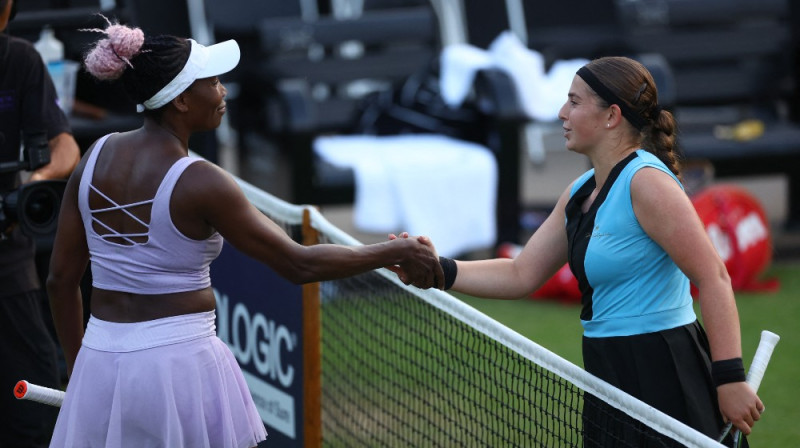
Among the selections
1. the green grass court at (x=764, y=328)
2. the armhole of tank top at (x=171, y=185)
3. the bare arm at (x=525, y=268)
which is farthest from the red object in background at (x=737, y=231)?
the armhole of tank top at (x=171, y=185)

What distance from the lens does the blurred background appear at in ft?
29.0

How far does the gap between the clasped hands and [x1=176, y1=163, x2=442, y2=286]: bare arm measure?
0.04m

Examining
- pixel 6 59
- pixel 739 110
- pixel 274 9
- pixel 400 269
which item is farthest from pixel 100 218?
pixel 739 110

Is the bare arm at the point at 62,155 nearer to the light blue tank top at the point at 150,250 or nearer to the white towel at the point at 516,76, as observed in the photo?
the light blue tank top at the point at 150,250

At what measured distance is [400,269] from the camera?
13.0 ft

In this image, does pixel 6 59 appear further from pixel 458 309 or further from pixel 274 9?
pixel 274 9

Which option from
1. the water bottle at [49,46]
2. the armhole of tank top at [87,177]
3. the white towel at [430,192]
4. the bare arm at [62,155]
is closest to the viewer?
the armhole of tank top at [87,177]

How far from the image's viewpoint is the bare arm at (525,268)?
391 cm

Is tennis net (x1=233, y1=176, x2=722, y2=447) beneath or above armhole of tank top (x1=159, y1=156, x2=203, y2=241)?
beneath

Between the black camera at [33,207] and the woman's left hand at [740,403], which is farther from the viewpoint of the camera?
the black camera at [33,207]

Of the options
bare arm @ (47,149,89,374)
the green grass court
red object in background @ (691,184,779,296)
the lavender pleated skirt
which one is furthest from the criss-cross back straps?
red object in background @ (691,184,779,296)

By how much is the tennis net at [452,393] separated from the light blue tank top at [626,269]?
209mm

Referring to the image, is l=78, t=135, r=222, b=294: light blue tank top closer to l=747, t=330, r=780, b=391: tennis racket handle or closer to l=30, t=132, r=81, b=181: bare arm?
l=30, t=132, r=81, b=181: bare arm

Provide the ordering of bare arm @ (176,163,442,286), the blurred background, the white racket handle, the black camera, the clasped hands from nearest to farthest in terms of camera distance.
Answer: bare arm @ (176,163,442,286)
the white racket handle
the clasped hands
the black camera
the blurred background
